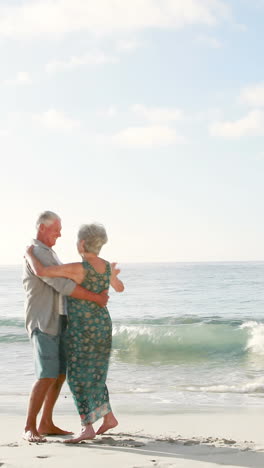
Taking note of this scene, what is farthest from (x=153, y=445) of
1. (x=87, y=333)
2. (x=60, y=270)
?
(x=60, y=270)

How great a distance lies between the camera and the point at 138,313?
73.4ft

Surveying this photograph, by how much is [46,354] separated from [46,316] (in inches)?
10.2

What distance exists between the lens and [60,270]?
405 centimetres

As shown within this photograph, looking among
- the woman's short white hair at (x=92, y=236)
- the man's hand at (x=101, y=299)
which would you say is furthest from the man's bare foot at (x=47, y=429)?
the woman's short white hair at (x=92, y=236)

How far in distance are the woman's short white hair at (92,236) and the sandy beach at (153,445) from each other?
53.0 inches

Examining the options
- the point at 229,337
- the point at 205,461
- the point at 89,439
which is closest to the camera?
the point at 205,461

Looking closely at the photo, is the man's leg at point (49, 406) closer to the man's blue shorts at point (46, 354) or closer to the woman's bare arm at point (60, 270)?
the man's blue shorts at point (46, 354)

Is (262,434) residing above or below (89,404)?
below

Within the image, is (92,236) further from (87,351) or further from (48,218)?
(87,351)

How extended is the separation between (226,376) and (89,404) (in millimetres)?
5332

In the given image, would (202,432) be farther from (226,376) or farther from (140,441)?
(226,376)

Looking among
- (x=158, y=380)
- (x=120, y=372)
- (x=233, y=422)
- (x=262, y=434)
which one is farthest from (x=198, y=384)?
(x=262, y=434)

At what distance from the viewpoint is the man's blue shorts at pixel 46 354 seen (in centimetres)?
407

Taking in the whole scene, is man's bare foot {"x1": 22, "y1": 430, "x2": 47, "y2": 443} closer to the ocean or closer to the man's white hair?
the man's white hair
